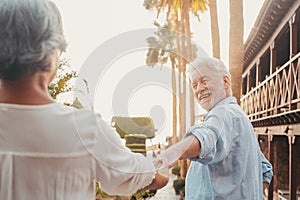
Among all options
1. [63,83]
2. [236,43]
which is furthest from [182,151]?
[236,43]

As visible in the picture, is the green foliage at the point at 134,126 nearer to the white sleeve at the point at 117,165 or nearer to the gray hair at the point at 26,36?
the white sleeve at the point at 117,165

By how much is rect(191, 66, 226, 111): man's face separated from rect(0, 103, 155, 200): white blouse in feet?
1.31

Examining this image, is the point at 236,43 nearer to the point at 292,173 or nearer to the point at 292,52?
the point at 292,52

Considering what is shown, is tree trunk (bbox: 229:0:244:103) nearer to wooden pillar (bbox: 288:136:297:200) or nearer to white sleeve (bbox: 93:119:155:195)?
wooden pillar (bbox: 288:136:297:200)

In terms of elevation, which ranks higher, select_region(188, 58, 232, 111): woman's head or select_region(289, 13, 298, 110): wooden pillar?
select_region(289, 13, 298, 110): wooden pillar

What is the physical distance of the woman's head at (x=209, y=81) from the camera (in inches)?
47.6

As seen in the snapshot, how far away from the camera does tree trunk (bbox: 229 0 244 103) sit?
6.58m

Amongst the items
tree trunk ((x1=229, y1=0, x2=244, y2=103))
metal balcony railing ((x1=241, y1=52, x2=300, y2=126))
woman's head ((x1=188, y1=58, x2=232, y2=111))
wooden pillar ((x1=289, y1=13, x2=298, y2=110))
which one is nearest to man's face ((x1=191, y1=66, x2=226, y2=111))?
woman's head ((x1=188, y1=58, x2=232, y2=111))

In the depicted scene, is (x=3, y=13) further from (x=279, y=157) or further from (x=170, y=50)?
(x=279, y=157)

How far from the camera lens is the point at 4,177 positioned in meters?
0.85

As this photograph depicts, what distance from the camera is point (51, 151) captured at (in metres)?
0.85

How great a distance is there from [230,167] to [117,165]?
0.69 meters

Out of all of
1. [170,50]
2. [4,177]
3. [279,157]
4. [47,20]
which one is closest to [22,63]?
[47,20]

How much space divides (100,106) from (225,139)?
0.61 m
